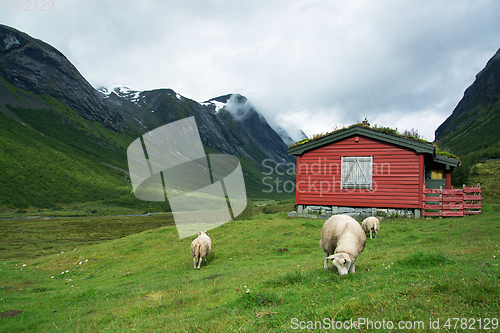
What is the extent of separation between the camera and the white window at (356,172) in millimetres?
24578

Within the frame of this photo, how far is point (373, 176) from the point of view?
2439 centimetres

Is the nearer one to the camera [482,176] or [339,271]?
[339,271]

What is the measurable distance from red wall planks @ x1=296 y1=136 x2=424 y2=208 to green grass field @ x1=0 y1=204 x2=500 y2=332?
186 inches

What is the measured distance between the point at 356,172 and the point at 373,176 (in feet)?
4.69

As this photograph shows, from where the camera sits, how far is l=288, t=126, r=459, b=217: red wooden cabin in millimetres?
23406

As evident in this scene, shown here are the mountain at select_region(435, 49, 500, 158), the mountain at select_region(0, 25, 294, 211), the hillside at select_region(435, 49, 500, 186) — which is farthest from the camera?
the mountain at select_region(435, 49, 500, 158)

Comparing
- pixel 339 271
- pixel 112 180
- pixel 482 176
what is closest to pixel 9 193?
pixel 112 180

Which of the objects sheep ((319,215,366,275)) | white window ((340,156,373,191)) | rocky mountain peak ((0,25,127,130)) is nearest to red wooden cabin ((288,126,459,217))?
white window ((340,156,373,191))

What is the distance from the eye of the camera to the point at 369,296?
599 centimetres

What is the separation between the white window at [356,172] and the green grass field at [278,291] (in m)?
6.16

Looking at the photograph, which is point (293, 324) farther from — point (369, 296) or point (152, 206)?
point (152, 206)

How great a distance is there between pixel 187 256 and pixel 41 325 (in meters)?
9.67

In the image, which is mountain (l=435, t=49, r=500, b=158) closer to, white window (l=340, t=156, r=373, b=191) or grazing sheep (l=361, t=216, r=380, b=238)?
white window (l=340, t=156, r=373, b=191)

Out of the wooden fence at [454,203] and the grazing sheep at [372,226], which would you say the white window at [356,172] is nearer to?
the wooden fence at [454,203]
